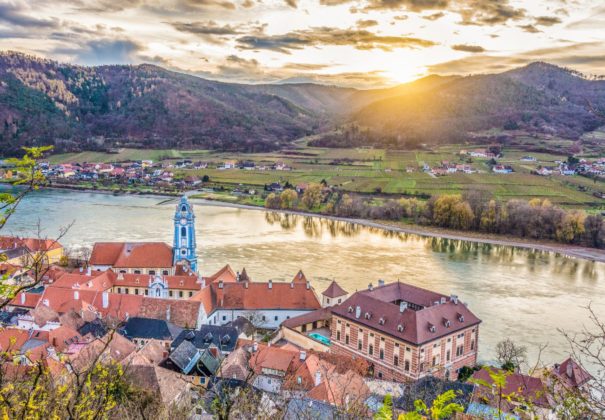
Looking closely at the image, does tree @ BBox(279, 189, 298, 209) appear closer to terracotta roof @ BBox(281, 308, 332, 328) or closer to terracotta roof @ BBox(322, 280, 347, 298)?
terracotta roof @ BBox(322, 280, 347, 298)

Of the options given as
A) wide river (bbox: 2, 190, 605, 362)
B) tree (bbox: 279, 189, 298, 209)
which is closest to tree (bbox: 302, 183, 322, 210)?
tree (bbox: 279, 189, 298, 209)

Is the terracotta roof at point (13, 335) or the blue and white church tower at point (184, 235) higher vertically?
the blue and white church tower at point (184, 235)

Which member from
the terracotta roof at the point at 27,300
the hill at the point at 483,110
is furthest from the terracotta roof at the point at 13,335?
the hill at the point at 483,110

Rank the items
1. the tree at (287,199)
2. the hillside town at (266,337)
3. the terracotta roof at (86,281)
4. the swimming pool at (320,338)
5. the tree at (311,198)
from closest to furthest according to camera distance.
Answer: the hillside town at (266,337) < the swimming pool at (320,338) < the terracotta roof at (86,281) < the tree at (311,198) < the tree at (287,199)

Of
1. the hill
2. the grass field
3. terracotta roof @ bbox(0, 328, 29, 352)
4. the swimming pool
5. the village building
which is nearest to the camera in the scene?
terracotta roof @ bbox(0, 328, 29, 352)

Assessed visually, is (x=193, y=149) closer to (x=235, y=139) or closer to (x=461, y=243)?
(x=235, y=139)

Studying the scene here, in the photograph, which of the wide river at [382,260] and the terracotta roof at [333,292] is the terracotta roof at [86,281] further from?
the terracotta roof at [333,292]
